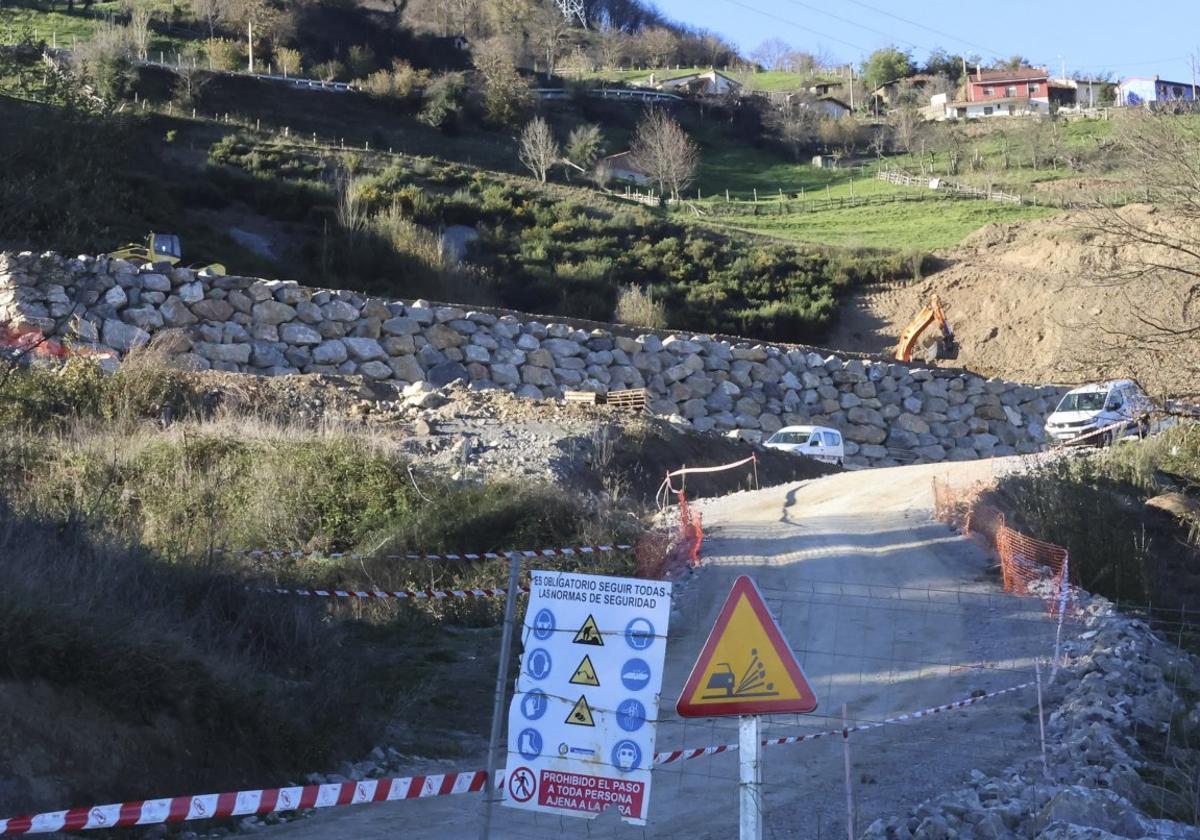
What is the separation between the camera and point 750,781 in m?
6.39

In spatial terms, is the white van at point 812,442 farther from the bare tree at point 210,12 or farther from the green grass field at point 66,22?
the bare tree at point 210,12

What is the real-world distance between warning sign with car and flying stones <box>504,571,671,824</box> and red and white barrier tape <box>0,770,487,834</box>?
77 cm

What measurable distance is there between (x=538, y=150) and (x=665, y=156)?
9855mm

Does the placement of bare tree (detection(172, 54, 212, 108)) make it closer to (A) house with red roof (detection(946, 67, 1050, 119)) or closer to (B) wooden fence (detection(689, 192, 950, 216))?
(B) wooden fence (detection(689, 192, 950, 216))

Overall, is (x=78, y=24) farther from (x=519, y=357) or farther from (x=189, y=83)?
(x=519, y=357)

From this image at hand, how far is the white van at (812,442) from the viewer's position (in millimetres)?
31344

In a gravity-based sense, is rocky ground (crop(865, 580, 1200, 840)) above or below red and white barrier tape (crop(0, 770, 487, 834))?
below

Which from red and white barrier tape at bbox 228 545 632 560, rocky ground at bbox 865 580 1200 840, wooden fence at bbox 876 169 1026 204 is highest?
wooden fence at bbox 876 169 1026 204

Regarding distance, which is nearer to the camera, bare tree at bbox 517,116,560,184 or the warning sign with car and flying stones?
the warning sign with car and flying stones

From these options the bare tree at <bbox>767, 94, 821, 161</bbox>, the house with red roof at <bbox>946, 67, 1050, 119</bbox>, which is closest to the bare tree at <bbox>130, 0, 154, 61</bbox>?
the bare tree at <bbox>767, 94, 821, 161</bbox>

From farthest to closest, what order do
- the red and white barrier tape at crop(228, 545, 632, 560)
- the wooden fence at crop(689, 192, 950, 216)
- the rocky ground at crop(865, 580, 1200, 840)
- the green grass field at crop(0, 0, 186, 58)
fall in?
the green grass field at crop(0, 0, 186, 58) → the wooden fence at crop(689, 192, 950, 216) → the red and white barrier tape at crop(228, 545, 632, 560) → the rocky ground at crop(865, 580, 1200, 840)

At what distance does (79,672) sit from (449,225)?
149 ft

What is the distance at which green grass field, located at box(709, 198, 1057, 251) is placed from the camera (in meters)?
65.1

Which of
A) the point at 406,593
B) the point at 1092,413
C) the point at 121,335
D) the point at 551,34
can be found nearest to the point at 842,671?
the point at 406,593
